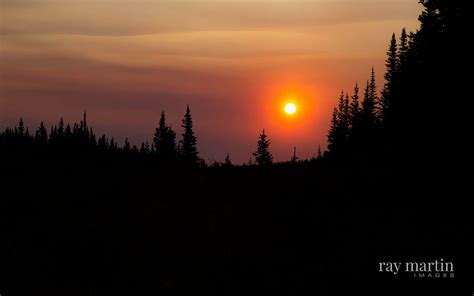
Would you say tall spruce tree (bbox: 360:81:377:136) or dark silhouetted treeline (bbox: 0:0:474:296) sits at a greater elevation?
tall spruce tree (bbox: 360:81:377:136)

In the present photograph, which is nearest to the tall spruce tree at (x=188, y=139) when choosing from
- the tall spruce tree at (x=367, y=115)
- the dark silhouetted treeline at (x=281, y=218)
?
the tall spruce tree at (x=367, y=115)

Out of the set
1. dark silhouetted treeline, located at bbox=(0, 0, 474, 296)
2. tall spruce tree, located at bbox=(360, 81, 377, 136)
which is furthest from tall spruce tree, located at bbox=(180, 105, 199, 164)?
dark silhouetted treeline, located at bbox=(0, 0, 474, 296)

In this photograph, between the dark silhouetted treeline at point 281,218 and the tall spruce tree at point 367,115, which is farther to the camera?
the tall spruce tree at point 367,115

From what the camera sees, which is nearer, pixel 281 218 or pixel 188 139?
pixel 281 218

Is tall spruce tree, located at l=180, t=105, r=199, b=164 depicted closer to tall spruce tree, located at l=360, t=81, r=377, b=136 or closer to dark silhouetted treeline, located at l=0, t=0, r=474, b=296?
tall spruce tree, located at l=360, t=81, r=377, b=136

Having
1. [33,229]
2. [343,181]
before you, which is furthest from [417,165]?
[33,229]

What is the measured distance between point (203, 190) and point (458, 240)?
13195mm

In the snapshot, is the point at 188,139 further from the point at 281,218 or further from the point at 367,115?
the point at 281,218

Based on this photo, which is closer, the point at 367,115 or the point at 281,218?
the point at 281,218

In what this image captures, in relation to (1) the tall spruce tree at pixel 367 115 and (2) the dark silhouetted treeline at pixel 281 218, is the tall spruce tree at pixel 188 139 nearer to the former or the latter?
(1) the tall spruce tree at pixel 367 115

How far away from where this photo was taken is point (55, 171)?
3275cm

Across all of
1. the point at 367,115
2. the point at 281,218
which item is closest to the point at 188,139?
the point at 367,115

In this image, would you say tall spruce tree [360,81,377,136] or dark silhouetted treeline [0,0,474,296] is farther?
tall spruce tree [360,81,377,136]

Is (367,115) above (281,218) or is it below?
above
